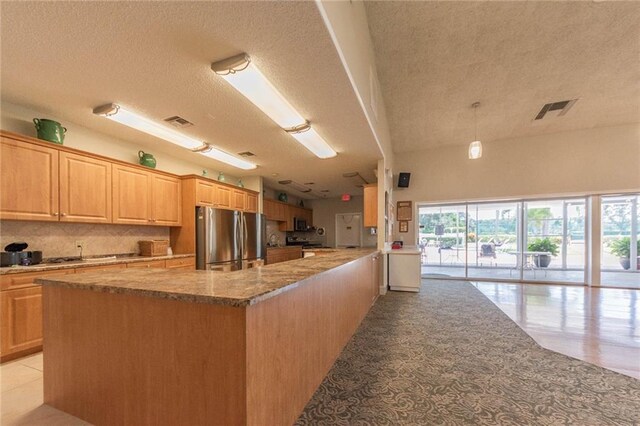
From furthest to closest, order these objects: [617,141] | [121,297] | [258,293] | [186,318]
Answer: [617,141] → [121,297] → [186,318] → [258,293]

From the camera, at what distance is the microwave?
797 cm

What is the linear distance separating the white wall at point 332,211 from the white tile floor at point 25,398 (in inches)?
286

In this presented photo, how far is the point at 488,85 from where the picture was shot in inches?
161

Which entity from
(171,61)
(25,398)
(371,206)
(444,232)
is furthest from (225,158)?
(444,232)

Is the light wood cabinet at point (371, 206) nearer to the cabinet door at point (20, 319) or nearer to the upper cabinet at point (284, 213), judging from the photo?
the upper cabinet at point (284, 213)

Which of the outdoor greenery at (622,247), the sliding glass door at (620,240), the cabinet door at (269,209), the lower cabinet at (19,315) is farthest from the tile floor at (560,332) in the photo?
the cabinet door at (269,209)

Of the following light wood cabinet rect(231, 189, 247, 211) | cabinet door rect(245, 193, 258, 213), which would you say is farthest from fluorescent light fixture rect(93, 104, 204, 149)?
cabinet door rect(245, 193, 258, 213)

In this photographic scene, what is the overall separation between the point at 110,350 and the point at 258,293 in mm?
1074

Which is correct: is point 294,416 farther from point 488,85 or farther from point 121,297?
point 488,85

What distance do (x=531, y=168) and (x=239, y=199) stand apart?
692 centimetres

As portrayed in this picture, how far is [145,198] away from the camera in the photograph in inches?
146

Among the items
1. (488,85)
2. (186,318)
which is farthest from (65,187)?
(488,85)

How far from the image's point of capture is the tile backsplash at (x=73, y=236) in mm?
2689

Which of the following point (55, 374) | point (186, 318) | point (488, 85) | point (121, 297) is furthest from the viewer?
point (488, 85)
